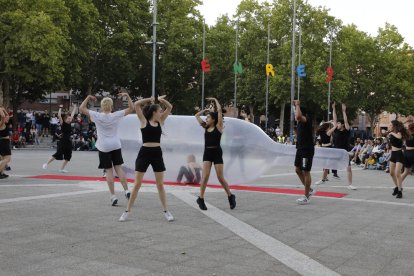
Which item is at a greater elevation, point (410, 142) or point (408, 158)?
point (410, 142)

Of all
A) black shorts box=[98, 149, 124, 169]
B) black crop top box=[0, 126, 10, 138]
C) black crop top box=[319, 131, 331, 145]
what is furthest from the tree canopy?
black shorts box=[98, 149, 124, 169]

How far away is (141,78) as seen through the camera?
47094mm

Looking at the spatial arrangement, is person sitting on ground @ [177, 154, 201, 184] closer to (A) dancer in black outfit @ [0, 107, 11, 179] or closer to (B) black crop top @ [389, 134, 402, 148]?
(A) dancer in black outfit @ [0, 107, 11, 179]

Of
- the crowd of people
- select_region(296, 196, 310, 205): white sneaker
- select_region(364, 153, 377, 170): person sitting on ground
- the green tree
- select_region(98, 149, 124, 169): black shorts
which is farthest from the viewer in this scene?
the crowd of people

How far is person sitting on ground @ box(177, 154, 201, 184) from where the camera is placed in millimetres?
11883

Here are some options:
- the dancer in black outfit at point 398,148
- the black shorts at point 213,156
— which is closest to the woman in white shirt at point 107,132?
the black shorts at point 213,156

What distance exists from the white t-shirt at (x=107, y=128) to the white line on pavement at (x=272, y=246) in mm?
1932

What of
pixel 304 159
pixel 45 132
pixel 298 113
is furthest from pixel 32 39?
pixel 304 159

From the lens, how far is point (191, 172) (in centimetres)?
1193

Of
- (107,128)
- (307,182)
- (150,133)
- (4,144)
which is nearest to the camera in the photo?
(150,133)

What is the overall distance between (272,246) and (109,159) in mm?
3826

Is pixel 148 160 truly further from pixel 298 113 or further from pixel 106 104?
pixel 298 113

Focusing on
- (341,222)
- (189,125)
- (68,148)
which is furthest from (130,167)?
(341,222)

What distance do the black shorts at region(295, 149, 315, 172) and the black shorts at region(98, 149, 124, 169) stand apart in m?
3.54
